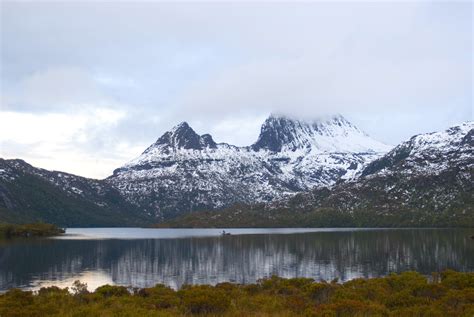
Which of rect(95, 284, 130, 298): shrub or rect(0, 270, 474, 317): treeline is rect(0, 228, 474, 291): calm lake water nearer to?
rect(95, 284, 130, 298): shrub

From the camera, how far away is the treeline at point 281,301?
42062 mm

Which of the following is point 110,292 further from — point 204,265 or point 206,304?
point 204,265

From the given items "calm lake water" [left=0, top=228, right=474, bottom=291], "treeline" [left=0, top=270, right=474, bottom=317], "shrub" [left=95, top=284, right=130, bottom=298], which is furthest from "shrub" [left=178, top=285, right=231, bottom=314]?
"calm lake water" [left=0, top=228, right=474, bottom=291]

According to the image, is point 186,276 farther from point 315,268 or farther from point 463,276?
point 463,276

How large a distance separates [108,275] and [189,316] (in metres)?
63.9

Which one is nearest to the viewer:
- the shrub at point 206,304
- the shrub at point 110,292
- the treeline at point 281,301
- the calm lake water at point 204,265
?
the treeline at point 281,301

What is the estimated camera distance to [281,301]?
50.5 meters

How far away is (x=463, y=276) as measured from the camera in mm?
60688

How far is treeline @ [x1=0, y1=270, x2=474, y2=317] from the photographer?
138 ft

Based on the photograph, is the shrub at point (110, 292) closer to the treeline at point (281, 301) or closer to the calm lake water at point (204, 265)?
the treeline at point (281, 301)

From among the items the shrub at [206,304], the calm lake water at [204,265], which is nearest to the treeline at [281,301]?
the shrub at [206,304]

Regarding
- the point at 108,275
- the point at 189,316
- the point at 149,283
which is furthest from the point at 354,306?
the point at 108,275

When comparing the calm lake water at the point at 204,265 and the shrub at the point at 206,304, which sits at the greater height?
the shrub at the point at 206,304

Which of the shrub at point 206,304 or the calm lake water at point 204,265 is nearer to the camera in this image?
the shrub at point 206,304
